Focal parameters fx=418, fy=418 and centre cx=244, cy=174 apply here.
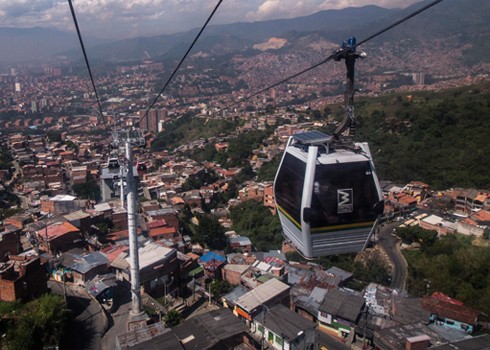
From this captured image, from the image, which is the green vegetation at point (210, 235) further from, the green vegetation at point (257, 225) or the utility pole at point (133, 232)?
the utility pole at point (133, 232)

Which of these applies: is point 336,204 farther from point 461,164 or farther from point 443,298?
point 461,164

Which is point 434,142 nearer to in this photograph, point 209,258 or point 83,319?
point 209,258

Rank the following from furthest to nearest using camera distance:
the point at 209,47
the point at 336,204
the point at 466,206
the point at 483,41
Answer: the point at 209,47, the point at 483,41, the point at 466,206, the point at 336,204

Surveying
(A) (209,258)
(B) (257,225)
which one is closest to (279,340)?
(A) (209,258)

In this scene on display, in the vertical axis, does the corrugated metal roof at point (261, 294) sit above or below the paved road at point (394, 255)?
above

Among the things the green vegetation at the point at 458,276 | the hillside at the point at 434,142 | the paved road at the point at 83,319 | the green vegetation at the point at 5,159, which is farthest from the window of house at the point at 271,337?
the green vegetation at the point at 5,159

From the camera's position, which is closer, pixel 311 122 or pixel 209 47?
pixel 311 122

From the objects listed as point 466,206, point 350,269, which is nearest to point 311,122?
point 466,206

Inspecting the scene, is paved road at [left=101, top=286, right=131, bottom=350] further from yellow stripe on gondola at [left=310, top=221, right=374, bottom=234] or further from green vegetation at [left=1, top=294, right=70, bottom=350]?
yellow stripe on gondola at [left=310, top=221, right=374, bottom=234]
